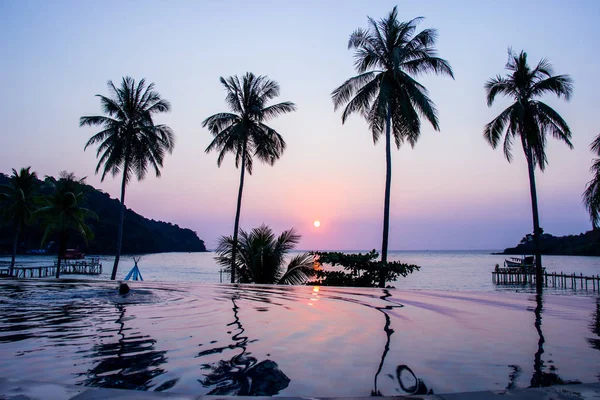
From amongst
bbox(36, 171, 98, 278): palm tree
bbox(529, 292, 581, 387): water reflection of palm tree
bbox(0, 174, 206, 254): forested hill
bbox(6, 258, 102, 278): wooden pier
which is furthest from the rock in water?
bbox(0, 174, 206, 254): forested hill

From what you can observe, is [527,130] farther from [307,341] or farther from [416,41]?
[307,341]

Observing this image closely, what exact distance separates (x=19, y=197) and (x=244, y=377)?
146ft

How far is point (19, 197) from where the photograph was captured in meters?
40.8

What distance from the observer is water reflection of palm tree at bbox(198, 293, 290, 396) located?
11.4 feet

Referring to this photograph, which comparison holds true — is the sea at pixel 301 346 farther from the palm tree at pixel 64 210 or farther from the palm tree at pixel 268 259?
the palm tree at pixel 64 210

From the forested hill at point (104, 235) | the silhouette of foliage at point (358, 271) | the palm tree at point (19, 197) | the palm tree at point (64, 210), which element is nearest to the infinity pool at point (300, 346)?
the silhouette of foliage at point (358, 271)

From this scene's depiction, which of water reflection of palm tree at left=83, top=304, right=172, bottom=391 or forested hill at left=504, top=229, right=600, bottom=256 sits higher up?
forested hill at left=504, top=229, right=600, bottom=256

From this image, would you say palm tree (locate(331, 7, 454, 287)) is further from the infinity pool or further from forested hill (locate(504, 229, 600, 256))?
forested hill (locate(504, 229, 600, 256))

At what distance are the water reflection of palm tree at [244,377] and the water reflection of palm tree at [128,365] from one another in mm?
382

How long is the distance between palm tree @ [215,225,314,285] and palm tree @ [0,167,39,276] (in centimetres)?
2996

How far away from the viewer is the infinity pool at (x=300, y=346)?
3.76 m

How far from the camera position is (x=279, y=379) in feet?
12.4

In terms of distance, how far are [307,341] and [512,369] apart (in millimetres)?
2328

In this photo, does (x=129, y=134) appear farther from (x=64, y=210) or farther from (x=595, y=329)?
(x=595, y=329)
